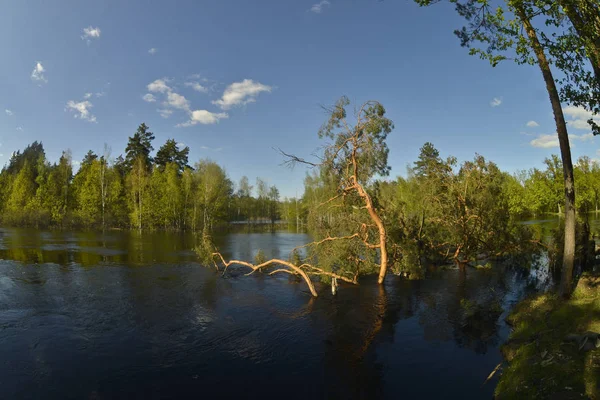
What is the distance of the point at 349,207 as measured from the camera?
2170 cm

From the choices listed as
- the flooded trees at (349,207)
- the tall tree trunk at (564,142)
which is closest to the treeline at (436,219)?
the flooded trees at (349,207)

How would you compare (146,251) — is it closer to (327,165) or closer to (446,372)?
(327,165)

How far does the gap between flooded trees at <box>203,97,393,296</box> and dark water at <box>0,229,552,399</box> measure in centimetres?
162

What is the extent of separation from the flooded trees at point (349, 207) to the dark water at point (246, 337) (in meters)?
1.62

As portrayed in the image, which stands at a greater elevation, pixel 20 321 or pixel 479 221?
pixel 479 221

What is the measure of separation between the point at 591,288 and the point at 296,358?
10420 millimetres

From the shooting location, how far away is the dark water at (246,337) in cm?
960

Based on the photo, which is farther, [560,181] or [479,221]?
[560,181]

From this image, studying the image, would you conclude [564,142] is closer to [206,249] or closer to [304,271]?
[304,271]

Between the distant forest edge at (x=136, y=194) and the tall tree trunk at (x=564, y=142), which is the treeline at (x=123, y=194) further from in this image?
the tall tree trunk at (x=564, y=142)

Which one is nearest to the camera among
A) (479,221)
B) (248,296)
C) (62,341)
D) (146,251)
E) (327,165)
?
(62,341)

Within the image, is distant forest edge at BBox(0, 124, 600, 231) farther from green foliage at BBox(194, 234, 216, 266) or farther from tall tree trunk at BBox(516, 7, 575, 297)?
tall tree trunk at BBox(516, 7, 575, 297)

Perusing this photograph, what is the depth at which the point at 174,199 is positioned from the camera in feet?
235

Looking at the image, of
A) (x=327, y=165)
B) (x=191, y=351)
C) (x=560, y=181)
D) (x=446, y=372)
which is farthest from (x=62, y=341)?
(x=560, y=181)
